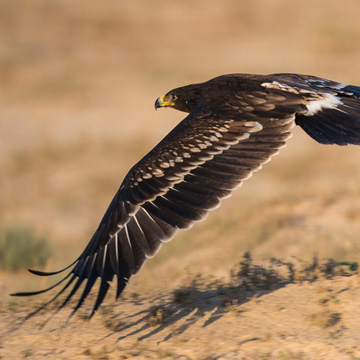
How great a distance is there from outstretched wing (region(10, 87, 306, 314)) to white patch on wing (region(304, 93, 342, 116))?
16 cm

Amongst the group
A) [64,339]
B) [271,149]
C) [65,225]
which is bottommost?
[64,339]

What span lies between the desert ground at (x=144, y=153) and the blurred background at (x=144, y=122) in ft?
0.12

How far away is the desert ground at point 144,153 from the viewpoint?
13.8ft

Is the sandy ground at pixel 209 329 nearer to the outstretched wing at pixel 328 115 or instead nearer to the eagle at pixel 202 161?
the eagle at pixel 202 161

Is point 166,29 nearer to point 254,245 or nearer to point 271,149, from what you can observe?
point 254,245

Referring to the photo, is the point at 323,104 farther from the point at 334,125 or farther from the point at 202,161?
the point at 202,161

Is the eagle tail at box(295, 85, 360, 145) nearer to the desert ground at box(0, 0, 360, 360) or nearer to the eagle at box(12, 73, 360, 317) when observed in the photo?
the eagle at box(12, 73, 360, 317)

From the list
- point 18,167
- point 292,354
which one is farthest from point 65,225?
point 292,354

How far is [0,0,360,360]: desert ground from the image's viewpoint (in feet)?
13.8

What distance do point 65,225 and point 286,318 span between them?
6.27 metres

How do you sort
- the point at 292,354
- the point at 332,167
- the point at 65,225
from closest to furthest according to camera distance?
the point at 292,354, the point at 65,225, the point at 332,167

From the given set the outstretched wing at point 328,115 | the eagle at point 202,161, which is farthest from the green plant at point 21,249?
the outstretched wing at point 328,115

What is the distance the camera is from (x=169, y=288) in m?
5.11

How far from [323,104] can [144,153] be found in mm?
7561
